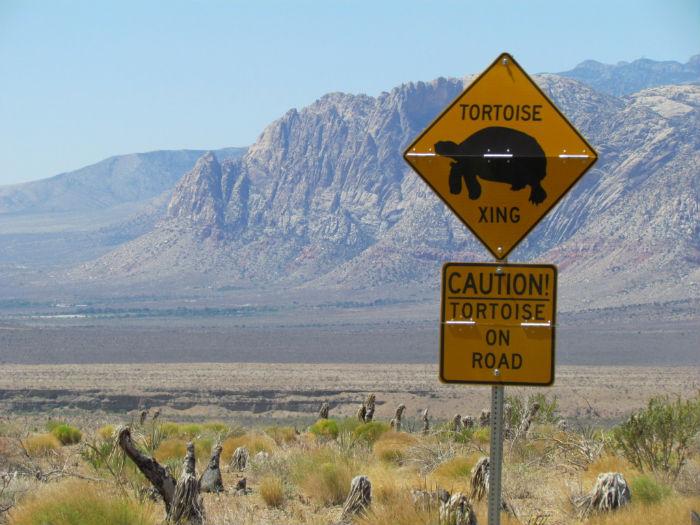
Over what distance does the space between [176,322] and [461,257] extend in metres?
40.1

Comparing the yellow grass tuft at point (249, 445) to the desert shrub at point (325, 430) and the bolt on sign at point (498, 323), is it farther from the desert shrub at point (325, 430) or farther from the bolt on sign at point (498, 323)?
the bolt on sign at point (498, 323)

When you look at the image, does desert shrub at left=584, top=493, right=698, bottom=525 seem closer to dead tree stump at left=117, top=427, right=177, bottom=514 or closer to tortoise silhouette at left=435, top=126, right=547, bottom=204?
tortoise silhouette at left=435, top=126, right=547, bottom=204

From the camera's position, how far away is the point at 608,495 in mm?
7828

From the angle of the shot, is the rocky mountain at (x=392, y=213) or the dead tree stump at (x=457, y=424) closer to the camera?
the dead tree stump at (x=457, y=424)

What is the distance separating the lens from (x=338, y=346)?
8488cm

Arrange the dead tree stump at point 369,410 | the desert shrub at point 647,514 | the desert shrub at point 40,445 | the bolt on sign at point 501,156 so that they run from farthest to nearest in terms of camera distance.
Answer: the dead tree stump at point 369,410
the desert shrub at point 40,445
the desert shrub at point 647,514
the bolt on sign at point 501,156

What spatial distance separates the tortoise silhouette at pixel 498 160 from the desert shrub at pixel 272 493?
4.49 meters

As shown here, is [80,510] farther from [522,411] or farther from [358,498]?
[522,411]

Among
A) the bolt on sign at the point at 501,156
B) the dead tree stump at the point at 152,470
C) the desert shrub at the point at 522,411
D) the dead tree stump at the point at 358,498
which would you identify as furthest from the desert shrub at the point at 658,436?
the bolt on sign at the point at 501,156

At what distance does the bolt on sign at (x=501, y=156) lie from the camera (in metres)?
5.60

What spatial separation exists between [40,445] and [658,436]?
9.30 meters

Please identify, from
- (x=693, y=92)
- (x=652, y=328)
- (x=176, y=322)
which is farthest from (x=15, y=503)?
(x=693, y=92)

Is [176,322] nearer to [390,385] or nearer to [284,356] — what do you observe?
[284,356]

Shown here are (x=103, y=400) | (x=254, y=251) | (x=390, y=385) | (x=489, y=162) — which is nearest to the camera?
(x=489, y=162)
